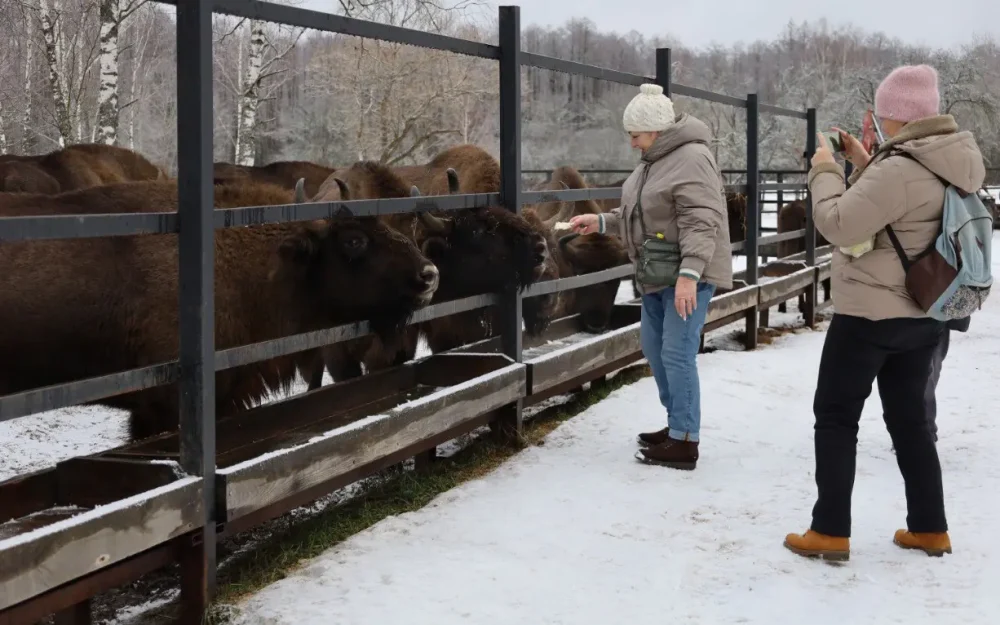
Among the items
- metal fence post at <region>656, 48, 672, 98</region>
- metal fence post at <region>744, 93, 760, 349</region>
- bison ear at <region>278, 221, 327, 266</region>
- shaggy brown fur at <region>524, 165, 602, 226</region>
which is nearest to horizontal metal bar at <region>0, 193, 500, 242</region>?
bison ear at <region>278, 221, 327, 266</region>

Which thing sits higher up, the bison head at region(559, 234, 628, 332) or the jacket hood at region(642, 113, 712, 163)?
the jacket hood at region(642, 113, 712, 163)

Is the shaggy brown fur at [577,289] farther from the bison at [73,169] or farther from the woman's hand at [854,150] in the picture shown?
the bison at [73,169]

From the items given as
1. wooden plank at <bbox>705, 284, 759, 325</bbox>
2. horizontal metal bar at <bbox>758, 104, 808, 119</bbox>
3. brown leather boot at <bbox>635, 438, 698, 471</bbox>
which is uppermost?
horizontal metal bar at <bbox>758, 104, 808, 119</bbox>

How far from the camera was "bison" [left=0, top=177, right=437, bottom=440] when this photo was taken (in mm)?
5008

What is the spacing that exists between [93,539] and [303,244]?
2.59 m

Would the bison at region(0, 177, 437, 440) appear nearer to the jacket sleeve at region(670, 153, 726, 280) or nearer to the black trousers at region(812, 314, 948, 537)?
the jacket sleeve at region(670, 153, 726, 280)

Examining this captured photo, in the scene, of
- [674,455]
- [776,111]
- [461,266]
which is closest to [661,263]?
[674,455]

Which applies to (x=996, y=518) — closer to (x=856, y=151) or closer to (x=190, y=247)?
(x=856, y=151)

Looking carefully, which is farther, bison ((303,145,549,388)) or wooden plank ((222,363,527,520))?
bison ((303,145,549,388))

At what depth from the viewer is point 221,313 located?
5242 millimetres

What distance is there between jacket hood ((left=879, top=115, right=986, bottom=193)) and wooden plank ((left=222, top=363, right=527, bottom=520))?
2419 millimetres

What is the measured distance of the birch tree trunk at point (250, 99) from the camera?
618 inches

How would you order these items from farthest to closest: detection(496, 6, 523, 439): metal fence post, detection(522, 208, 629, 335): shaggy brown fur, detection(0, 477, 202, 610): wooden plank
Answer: detection(522, 208, 629, 335): shaggy brown fur, detection(496, 6, 523, 439): metal fence post, detection(0, 477, 202, 610): wooden plank

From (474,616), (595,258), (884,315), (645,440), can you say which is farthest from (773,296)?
(474,616)
